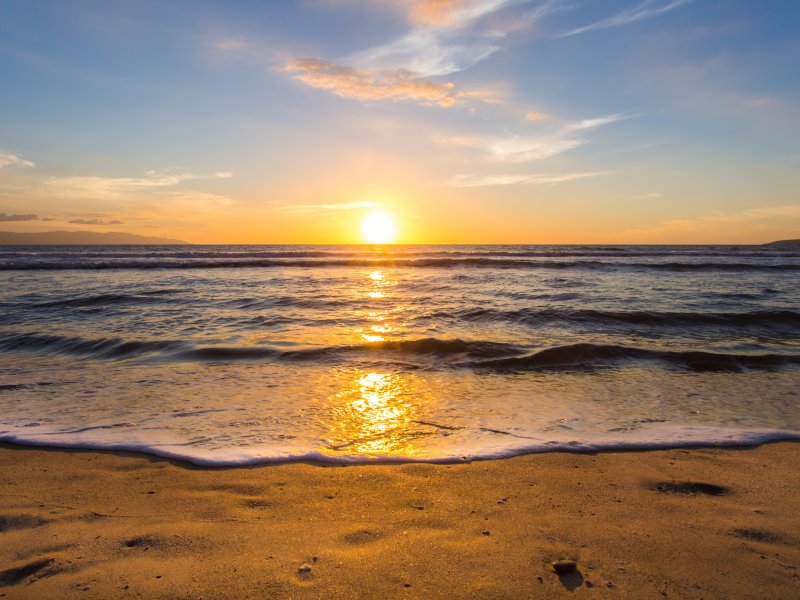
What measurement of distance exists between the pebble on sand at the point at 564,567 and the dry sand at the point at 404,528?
5 centimetres

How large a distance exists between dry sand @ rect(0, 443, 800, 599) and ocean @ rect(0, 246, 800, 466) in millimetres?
414

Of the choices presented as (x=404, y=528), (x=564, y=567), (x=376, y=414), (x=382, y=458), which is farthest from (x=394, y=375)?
(x=564, y=567)

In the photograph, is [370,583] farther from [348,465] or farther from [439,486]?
[348,465]

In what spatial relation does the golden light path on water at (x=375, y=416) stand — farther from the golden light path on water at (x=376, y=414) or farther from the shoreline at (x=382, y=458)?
the shoreline at (x=382, y=458)

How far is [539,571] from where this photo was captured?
8.51 feet

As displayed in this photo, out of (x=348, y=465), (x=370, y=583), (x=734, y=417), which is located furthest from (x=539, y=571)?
(x=734, y=417)

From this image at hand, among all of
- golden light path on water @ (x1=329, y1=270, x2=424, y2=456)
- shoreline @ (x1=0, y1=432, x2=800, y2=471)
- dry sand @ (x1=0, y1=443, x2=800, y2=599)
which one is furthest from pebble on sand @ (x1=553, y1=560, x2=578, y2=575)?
golden light path on water @ (x1=329, y1=270, x2=424, y2=456)

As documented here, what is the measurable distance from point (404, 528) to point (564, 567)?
0.97m

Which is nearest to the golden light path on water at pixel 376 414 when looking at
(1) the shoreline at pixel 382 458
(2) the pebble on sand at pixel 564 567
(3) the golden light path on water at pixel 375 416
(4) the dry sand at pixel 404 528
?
(3) the golden light path on water at pixel 375 416

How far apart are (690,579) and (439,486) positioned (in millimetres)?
1648

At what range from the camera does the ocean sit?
464 centimetres

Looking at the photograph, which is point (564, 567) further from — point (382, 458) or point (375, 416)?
point (375, 416)

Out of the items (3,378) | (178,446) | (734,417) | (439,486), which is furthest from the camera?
(3,378)

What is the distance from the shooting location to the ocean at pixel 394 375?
4.64 metres
